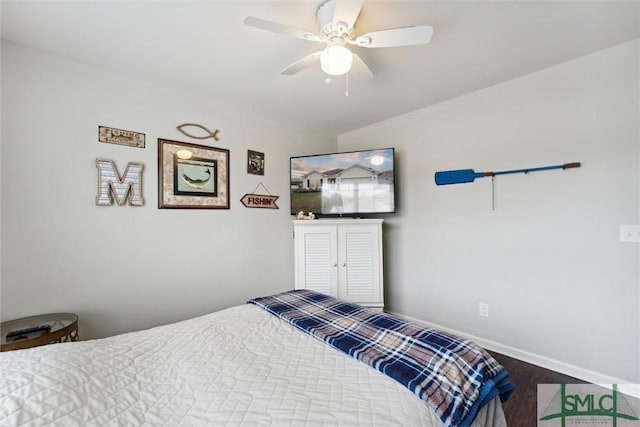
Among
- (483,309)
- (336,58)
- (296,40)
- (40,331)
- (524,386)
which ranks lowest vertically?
(524,386)

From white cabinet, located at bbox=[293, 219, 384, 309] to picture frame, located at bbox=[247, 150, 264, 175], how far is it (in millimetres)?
794

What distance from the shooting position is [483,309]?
2.49 metres

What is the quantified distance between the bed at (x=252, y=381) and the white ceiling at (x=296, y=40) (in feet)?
5.69

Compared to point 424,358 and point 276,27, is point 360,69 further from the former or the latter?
point 424,358

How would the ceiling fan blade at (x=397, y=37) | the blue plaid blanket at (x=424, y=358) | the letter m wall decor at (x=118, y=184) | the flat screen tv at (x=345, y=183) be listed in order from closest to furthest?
the blue plaid blanket at (x=424, y=358) < the ceiling fan blade at (x=397, y=37) < the letter m wall decor at (x=118, y=184) < the flat screen tv at (x=345, y=183)

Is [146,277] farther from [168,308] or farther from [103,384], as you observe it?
[103,384]

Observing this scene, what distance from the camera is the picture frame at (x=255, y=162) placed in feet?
9.55

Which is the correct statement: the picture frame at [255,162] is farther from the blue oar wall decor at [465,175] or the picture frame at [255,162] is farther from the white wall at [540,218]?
the blue oar wall decor at [465,175]

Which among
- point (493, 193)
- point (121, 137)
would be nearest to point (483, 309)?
point (493, 193)

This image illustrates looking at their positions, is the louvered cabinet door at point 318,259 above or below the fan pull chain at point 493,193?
below

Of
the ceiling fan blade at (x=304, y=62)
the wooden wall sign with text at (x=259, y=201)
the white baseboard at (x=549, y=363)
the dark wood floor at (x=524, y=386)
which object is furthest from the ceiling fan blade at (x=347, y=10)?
the white baseboard at (x=549, y=363)

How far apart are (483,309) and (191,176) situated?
9.69ft

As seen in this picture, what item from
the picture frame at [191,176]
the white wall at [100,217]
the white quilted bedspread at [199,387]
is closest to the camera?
the white quilted bedspread at [199,387]

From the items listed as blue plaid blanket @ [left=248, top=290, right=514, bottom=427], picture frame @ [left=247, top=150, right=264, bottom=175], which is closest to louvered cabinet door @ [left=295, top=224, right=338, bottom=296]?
picture frame @ [left=247, top=150, right=264, bottom=175]
